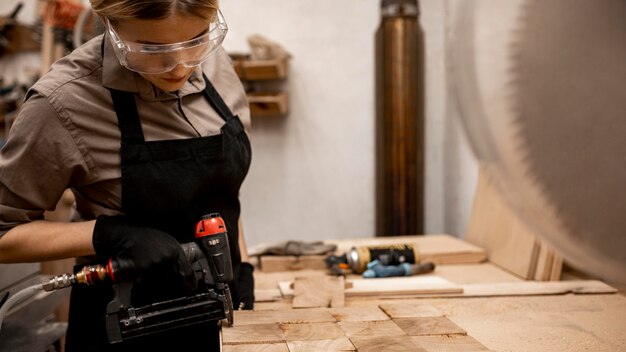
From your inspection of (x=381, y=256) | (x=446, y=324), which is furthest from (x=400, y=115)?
(x=446, y=324)

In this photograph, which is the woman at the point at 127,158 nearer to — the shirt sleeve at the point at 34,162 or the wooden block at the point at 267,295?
the shirt sleeve at the point at 34,162

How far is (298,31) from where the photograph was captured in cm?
335

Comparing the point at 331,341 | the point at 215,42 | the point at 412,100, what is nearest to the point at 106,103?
the point at 215,42

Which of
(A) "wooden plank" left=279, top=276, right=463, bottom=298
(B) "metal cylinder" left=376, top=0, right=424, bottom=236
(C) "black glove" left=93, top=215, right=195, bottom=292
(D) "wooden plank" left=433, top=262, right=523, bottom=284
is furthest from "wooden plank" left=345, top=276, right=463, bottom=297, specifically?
(B) "metal cylinder" left=376, top=0, right=424, bottom=236

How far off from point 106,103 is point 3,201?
0.30 meters

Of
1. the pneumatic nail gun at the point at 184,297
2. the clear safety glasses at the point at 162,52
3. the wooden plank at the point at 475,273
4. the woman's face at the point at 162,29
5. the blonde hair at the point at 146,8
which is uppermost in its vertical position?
the blonde hair at the point at 146,8

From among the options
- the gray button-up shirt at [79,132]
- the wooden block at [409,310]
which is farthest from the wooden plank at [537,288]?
the gray button-up shirt at [79,132]

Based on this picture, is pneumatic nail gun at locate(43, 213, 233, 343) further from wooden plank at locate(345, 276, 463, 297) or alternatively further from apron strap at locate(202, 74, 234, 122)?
wooden plank at locate(345, 276, 463, 297)

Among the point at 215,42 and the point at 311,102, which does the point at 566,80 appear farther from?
the point at 311,102

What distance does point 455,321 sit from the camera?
1.47 m

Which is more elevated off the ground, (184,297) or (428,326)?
(184,297)

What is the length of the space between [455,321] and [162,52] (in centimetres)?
99

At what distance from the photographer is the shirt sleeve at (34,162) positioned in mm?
1165

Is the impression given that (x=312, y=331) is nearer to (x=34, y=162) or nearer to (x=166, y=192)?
(x=166, y=192)
